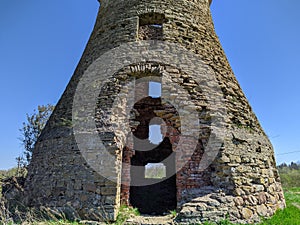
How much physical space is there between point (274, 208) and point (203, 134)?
268 cm

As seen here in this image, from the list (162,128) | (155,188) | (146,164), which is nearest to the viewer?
(162,128)

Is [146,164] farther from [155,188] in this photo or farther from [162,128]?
[162,128]

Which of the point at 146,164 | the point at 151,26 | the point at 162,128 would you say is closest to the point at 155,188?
the point at 146,164

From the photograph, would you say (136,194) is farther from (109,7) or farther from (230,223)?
(109,7)

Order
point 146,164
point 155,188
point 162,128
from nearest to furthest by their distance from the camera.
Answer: point 162,128 → point 155,188 → point 146,164

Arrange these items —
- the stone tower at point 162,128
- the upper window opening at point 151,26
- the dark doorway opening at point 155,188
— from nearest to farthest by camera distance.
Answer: the stone tower at point 162,128 → the upper window opening at point 151,26 → the dark doorway opening at point 155,188

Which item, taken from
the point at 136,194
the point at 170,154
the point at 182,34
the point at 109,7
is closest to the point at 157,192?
the point at 136,194

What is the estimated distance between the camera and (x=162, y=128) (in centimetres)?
645

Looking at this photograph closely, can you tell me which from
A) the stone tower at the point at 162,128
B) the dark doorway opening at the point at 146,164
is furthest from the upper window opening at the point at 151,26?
the dark doorway opening at the point at 146,164

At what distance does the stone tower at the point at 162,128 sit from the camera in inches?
200

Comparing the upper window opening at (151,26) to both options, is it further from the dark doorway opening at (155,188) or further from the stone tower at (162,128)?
the dark doorway opening at (155,188)

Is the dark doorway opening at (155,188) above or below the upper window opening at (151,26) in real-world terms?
below

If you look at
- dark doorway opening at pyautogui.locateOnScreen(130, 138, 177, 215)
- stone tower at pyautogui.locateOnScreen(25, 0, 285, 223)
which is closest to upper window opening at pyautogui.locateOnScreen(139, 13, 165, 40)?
stone tower at pyautogui.locateOnScreen(25, 0, 285, 223)

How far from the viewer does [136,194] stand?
8.89 metres
